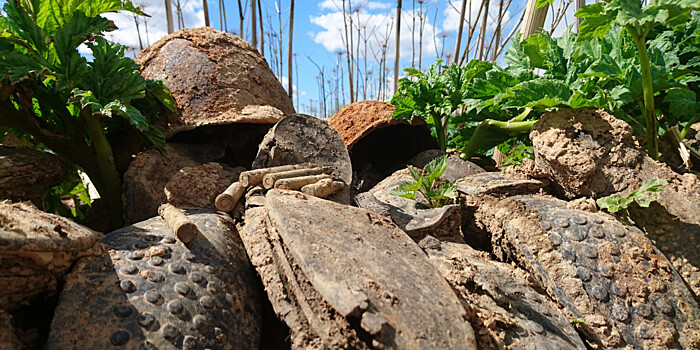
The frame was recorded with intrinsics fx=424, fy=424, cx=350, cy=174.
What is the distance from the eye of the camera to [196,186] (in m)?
2.62

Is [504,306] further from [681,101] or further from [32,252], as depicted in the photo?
[681,101]

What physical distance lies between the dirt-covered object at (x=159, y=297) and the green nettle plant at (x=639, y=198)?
1.96 m

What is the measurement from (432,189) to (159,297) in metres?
1.81

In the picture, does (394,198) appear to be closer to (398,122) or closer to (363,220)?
(363,220)

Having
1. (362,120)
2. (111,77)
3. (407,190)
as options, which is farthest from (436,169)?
(111,77)

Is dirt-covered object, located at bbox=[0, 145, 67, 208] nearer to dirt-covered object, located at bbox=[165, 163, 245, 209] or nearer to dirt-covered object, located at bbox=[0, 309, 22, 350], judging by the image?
dirt-covered object, located at bbox=[165, 163, 245, 209]

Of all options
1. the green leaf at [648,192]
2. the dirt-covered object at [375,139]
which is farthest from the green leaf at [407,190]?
the green leaf at [648,192]

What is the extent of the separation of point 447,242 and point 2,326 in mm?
2032

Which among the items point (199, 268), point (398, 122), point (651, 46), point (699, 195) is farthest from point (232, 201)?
point (651, 46)

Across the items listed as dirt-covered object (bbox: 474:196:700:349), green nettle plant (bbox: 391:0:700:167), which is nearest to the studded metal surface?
dirt-covered object (bbox: 474:196:700:349)

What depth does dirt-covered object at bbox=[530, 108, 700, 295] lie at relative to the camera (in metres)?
2.23

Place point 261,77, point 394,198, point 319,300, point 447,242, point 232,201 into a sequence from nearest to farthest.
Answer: point 319,300, point 232,201, point 447,242, point 394,198, point 261,77

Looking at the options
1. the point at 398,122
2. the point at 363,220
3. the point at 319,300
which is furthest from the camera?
the point at 398,122

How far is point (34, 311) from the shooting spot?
1.55 meters
